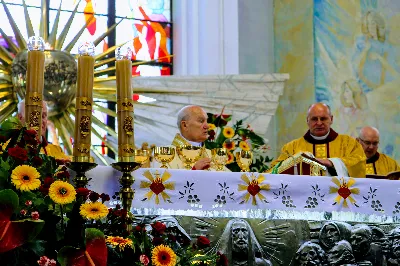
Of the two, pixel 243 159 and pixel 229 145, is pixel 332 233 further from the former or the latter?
pixel 229 145

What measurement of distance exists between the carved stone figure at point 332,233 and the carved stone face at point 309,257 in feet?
0.25

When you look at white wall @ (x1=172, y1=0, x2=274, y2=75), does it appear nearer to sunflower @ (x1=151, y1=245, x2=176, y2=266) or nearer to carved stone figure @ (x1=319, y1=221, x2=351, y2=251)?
carved stone figure @ (x1=319, y1=221, x2=351, y2=251)

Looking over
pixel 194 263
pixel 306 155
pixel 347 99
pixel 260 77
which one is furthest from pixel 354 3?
pixel 194 263

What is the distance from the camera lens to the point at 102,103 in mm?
9547

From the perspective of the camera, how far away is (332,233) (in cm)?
475

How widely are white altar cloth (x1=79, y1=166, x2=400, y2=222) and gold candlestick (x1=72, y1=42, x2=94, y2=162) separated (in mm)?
765

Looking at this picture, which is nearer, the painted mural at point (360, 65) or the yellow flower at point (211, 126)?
the yellow flower at point (211, 126)

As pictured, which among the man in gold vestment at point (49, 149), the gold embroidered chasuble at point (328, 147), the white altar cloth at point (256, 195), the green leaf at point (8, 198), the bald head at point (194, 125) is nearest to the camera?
the green leaf at point (8, 198)

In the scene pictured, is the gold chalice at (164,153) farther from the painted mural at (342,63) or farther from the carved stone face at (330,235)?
the painted mural at (342,63)

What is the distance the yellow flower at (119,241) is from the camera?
3062 mm

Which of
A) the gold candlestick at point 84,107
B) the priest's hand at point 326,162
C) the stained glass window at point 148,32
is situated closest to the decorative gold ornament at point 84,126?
the gold candlestick at point 84,107

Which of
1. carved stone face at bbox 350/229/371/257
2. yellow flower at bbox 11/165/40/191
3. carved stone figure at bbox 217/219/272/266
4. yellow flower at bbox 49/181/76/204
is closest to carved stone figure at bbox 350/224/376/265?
carved stone face at bbox 350/229/371/257

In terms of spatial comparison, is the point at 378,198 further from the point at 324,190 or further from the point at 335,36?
the point at 335,36

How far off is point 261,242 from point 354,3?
18.8 feet
